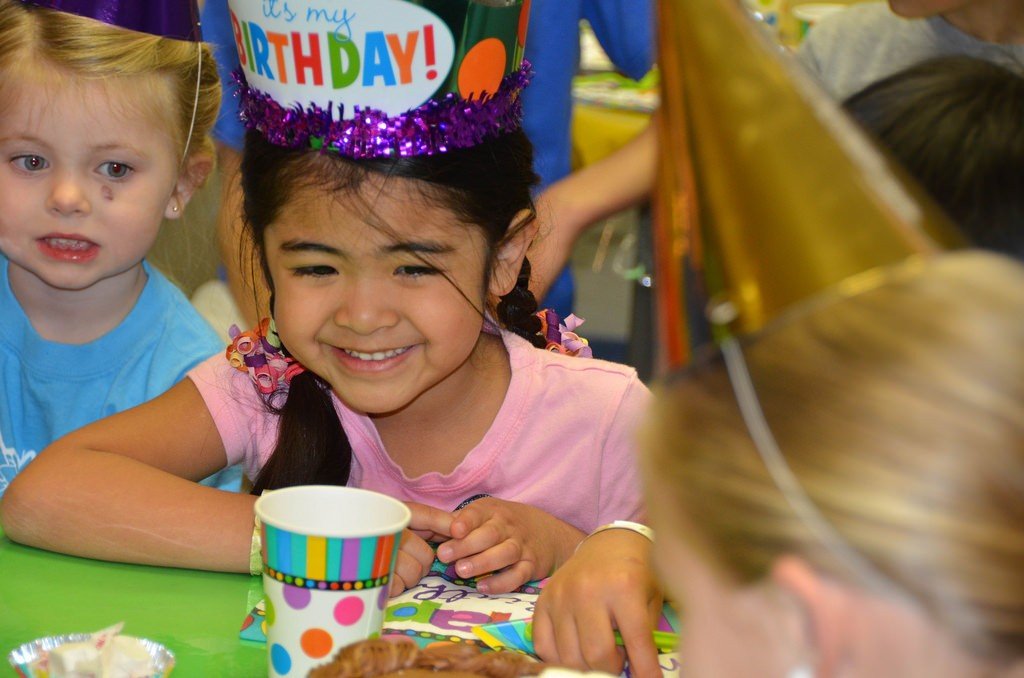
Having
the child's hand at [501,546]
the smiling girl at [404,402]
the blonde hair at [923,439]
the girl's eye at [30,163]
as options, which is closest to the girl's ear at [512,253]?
the smiling girl at [404,402]

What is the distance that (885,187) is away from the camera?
0.53 metres

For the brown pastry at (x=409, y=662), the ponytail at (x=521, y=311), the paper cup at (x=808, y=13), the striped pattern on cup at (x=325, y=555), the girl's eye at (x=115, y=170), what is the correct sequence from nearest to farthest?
the brown pastry at (x=409, y=662) → the striped pattern on cup at (x=325, y=555) → the ponytail at (x=521, y=311) → the girl's eye at (x=115, y=170) → the paper cup at (x=808, y=13)

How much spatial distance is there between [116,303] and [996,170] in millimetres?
1341

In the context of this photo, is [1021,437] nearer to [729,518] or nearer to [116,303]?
[729,518]

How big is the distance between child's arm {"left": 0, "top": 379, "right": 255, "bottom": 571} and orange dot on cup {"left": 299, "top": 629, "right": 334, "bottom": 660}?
34cm

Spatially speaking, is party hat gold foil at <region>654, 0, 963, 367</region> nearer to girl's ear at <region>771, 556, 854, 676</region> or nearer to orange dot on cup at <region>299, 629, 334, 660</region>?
girl's ear at <region>771, 556, 854, 676</region>

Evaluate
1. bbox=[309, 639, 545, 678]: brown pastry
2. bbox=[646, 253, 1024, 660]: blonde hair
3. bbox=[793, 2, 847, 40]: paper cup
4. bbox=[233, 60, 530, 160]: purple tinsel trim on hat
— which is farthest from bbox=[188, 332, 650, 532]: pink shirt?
bbox=[793, 2, 847, 40]: paper cup

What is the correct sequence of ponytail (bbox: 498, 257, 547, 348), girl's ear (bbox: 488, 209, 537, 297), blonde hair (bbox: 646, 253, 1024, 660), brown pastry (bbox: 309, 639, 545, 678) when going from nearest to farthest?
blonde hair (bbox: 646, 253, 1024, 660) → brown pastry (bbox: 309, 639, 545, 678) → girl's ear (bbox: 488, 209, 537, 297) → ponytail (bbox: 498, 257, 547, 348)

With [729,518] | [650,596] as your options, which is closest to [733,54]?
[729,518]

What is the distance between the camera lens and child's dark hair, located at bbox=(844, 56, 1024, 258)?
30.9 inches

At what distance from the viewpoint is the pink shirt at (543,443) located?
1.46 meters

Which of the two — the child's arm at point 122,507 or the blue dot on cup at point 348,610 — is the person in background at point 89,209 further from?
the blue dot on cup at point 348,610

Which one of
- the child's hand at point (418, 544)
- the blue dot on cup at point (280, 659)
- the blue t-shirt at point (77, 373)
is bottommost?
the blue t-shirt at point (77, 373)

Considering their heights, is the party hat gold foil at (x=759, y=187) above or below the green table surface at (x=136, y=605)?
above
